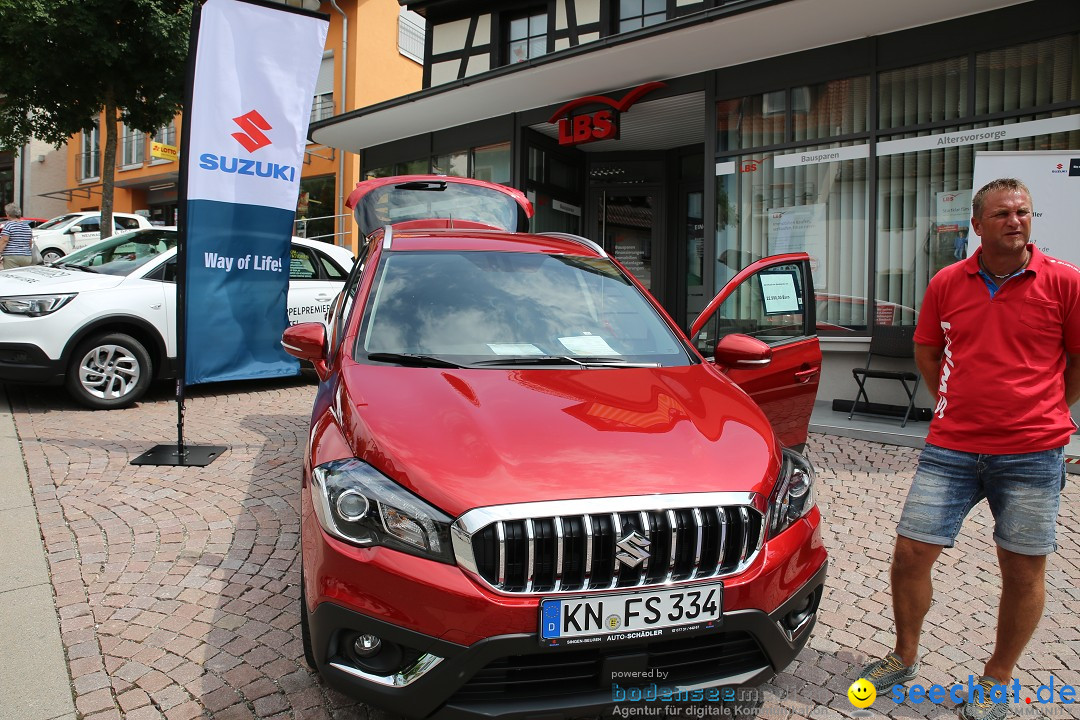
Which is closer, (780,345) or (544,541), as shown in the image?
(544,541)

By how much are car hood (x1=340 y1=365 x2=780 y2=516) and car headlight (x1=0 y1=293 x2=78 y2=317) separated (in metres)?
5.11

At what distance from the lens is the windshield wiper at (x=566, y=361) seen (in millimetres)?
2961

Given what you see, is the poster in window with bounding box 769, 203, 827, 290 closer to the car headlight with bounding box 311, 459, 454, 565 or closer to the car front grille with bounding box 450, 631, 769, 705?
the car front grille with bounding box 450, 631, 769, 705

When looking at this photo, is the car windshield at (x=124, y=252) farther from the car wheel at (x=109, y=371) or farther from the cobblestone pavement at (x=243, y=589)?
the cobblestone pavement at (x=243, y=589)

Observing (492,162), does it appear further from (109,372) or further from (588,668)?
(588,668)

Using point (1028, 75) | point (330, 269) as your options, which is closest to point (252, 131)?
point (330, 269)

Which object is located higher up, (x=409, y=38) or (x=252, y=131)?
(x=409, y=38)

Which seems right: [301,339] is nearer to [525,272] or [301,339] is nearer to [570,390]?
[525,272]

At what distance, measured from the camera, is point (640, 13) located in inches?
472

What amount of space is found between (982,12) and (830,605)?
22.0 ft

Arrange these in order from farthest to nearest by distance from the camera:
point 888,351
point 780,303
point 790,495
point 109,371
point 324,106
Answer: point 324,106
point 888,351
point 109,371
point 780,303
point 790,495

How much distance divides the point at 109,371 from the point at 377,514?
19.3 feet

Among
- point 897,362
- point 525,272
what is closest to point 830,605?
point 525,272

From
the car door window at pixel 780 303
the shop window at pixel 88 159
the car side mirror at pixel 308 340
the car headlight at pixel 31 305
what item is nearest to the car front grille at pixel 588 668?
the car side mirror at pixel 308 340
